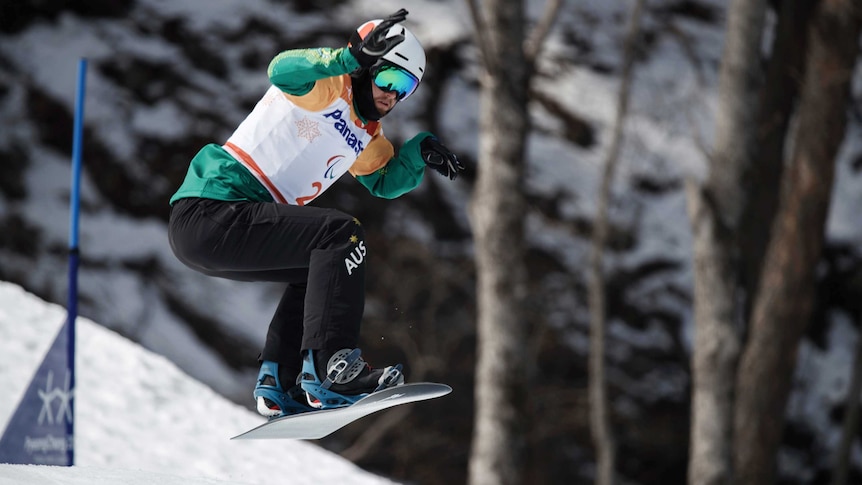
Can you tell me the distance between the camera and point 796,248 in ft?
28.8

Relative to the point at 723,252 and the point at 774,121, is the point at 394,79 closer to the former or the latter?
the point at 723,252

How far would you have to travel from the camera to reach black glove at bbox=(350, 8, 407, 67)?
302cm

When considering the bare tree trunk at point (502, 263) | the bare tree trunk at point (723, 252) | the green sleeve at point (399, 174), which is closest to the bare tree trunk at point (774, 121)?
the bare tree trunk at point (723, 252)

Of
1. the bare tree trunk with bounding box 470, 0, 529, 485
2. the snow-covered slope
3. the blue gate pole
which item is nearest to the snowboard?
the blue gate pole

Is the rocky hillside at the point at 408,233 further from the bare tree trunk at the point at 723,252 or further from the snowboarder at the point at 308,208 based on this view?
the snowboarder at the point at 308,208

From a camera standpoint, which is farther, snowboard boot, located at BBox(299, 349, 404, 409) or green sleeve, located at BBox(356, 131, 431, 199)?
green sleeve, located at BBox(356, 131, 431, 199)

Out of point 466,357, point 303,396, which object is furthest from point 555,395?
point 303,396

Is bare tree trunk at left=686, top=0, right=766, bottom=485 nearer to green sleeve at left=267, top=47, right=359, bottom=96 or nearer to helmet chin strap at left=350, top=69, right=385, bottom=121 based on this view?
helmet chin strap at left=350, top=69, right=385, bottom=121

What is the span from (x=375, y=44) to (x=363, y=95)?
41 cm

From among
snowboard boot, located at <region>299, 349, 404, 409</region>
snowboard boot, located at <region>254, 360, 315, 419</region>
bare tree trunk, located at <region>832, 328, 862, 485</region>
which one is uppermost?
snowboard boot, located at <region>299, 349, 404, 409</region>

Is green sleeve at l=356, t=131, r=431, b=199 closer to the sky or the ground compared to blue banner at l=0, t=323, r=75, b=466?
closer to the sky

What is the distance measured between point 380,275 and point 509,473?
15.6ft

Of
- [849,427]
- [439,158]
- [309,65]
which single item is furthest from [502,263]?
[849,427]

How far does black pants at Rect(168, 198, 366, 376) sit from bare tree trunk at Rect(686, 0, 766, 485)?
18.3ft
